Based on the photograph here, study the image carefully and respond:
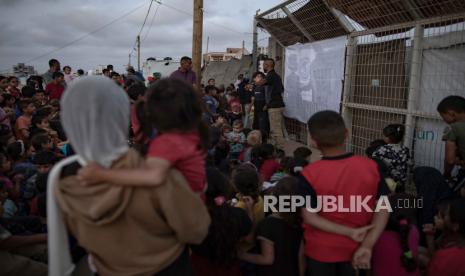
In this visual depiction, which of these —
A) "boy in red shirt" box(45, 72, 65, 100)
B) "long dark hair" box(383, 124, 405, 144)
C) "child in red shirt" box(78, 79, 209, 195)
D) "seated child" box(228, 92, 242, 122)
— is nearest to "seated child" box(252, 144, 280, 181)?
"long dark hair" box(383, 124, 405, 144)

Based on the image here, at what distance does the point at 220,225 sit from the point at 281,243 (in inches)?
17.1

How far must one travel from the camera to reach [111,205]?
1193 millimetres

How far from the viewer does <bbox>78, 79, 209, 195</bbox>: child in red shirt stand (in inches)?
46.2

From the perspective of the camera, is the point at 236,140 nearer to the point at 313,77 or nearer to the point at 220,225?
the point at 313,77

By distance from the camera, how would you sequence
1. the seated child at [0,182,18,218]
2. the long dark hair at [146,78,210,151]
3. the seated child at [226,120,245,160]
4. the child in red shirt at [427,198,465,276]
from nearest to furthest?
1. the long dark hair at [146,78,210,151]
2. the child in red shirt at [427,198,465,276]
3. the seated child at [0,182,18,218]
4. the seated child at [226,120,245,160]

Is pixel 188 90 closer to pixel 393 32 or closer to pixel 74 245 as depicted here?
pixel 74 245

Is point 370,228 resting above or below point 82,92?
below

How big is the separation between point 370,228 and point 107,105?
4.45 ft

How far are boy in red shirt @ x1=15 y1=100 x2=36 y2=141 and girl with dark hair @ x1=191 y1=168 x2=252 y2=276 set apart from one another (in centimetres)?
379

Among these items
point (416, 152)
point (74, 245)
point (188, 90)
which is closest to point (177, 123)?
point (188, 90)

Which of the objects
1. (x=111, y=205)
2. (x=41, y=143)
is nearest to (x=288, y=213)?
(x=111, y=205)

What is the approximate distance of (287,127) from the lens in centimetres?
779

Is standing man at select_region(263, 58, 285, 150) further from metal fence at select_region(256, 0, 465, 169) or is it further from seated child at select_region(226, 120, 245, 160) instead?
seated child at select_region(226, 120, 245, 160)

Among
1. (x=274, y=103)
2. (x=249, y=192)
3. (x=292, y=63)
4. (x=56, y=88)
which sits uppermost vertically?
(x=292, y=63)
